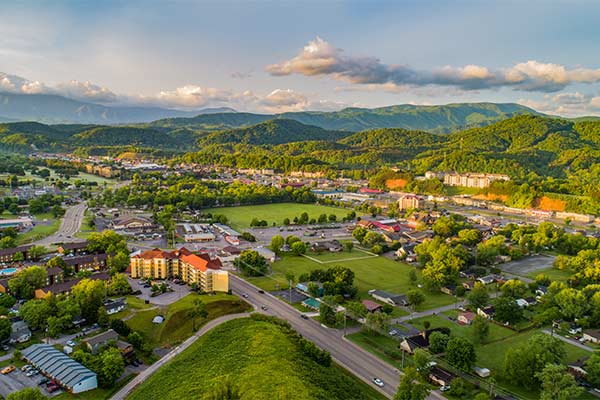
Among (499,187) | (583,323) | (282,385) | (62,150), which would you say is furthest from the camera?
(62,150)

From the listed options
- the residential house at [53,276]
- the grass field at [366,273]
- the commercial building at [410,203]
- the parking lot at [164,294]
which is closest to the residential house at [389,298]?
the grass field at [366,273]

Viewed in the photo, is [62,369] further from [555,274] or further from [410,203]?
[410,203]

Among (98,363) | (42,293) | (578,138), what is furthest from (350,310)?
(578,138)

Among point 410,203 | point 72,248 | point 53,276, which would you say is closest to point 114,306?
point 53,276

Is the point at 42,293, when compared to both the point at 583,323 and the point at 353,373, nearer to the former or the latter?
the point at 353,373

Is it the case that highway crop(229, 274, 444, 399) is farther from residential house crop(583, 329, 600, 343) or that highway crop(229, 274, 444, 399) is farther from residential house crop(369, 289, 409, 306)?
residential house crop(583, 329, 600, 343)
